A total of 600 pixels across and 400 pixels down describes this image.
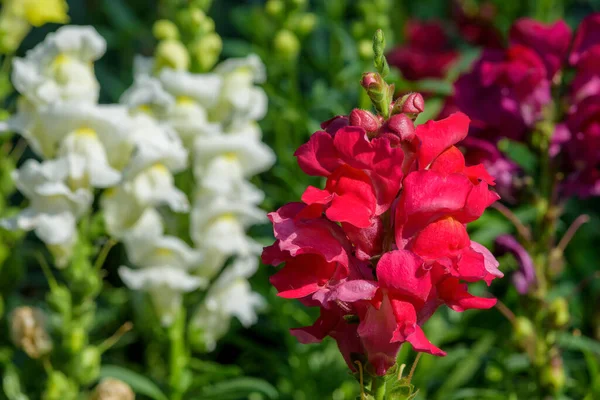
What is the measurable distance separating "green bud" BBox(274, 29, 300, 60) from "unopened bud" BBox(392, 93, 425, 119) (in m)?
1.51

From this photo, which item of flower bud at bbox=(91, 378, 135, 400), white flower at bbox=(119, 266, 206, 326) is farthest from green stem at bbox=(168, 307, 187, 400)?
Answer: flower bud at bbox=(91, 378, 135, 400)

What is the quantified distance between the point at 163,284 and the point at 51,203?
40 cm

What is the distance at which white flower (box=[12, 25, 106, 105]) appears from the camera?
221 cm

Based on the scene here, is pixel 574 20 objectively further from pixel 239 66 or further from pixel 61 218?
pixel 61 218

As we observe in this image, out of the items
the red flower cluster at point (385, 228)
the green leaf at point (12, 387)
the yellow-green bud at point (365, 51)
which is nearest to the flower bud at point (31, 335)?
the green leaf at point (12, 387)

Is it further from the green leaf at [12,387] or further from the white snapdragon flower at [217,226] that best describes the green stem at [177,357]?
the green leaf at [12,387]

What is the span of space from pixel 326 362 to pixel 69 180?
92 cm

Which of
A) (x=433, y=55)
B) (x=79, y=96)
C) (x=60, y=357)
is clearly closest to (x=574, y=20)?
(x=433, y=55)

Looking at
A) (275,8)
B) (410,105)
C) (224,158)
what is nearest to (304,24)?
(275,8)

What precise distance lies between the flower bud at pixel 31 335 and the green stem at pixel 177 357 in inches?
14.3

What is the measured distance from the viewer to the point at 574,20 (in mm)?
4191

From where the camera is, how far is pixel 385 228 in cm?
135

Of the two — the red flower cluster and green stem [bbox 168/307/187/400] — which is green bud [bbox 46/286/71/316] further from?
the red flower cluster

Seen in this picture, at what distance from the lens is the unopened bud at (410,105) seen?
51.7 inches
